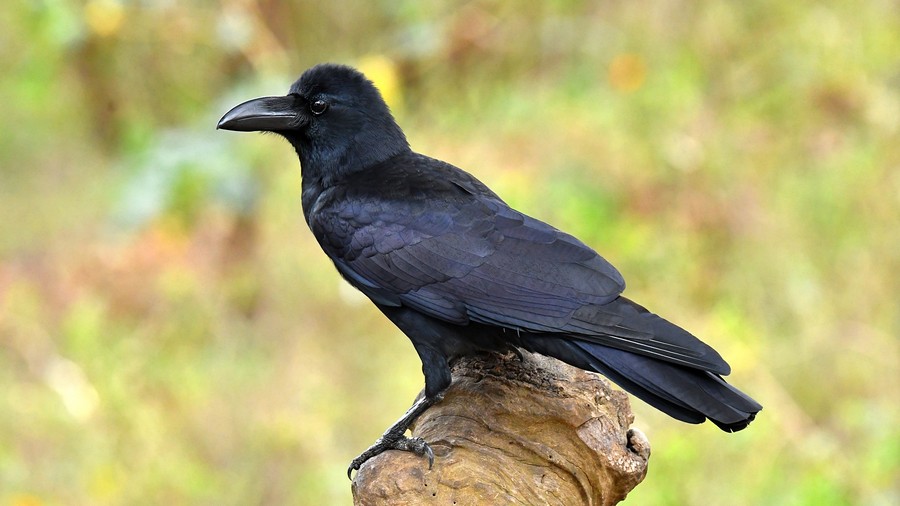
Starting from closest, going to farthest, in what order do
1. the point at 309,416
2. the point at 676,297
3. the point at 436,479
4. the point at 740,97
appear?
the point at 436,479
the point at 309,416
the point at 676,297
the point at 740,97

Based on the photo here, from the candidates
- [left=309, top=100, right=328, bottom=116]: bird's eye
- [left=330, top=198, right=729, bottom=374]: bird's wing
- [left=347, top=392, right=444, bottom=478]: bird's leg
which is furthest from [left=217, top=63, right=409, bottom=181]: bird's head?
[left=347, top=392, right=444, bottom=478]: bird's leg

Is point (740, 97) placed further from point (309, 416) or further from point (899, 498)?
point (309, 416)

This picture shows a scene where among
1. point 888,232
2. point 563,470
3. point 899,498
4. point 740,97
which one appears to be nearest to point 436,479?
point 563,470

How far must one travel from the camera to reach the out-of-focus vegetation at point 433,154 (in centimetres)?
523

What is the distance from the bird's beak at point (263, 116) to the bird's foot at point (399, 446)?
3.50 feet

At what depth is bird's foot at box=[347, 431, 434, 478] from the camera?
2.93 metres

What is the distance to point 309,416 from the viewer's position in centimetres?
543

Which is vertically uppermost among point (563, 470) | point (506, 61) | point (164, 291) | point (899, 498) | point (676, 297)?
point (506, 61)

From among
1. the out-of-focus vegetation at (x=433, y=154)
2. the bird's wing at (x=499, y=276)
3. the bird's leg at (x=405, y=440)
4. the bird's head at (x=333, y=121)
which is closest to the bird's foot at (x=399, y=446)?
the bird's leg at (x=405, y=440)

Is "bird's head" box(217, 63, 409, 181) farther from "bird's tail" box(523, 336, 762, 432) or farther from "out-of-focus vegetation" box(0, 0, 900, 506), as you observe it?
"bird's tail" box(523, 336, 762, 432)

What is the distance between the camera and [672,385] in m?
2.78

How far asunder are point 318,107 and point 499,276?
3.02 ft

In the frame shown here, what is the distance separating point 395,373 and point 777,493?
1918 mm

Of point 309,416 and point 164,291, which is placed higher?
point 164,291
